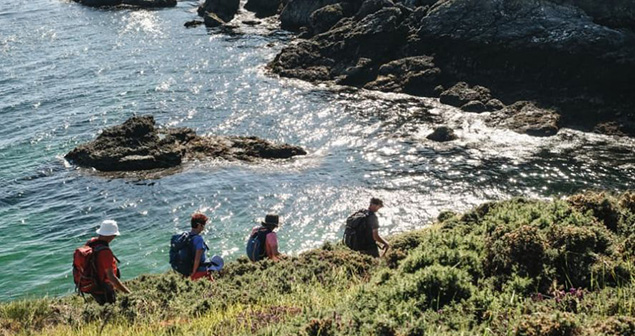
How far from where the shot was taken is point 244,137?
3722 centimetres

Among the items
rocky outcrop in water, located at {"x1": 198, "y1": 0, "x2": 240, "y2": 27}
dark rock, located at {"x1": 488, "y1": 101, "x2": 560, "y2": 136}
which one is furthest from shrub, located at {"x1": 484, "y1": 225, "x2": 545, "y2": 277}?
rocky outcrop in water, located at {"x1": 198, "y1": 0, "x2": 240, "y2": 27}

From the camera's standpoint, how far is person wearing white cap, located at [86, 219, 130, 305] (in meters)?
12.8

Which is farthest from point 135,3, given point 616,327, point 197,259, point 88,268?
point 616,327

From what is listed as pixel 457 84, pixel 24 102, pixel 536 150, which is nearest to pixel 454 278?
pixel 536 150

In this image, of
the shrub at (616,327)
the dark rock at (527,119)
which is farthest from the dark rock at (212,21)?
the shrub at (616,327)

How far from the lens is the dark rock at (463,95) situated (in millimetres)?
40562

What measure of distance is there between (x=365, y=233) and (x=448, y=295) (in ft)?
27.2

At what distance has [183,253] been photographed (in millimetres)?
15234

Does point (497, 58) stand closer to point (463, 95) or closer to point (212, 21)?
point (463, 95)

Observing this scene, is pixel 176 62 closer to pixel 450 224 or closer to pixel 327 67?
pixel 327 67

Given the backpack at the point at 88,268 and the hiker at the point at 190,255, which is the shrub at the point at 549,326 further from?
the hiker at the point at 190,255

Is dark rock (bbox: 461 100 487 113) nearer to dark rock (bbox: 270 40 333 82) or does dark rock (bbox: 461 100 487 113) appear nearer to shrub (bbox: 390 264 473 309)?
dark rock (bbox: 270 40 333 82)

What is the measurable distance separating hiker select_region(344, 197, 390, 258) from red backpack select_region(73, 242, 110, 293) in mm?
7331

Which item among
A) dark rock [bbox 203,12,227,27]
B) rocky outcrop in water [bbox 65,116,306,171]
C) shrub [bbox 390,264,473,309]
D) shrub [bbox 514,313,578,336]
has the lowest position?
rocky outcrop in water [bbox 65,116,306,171]
